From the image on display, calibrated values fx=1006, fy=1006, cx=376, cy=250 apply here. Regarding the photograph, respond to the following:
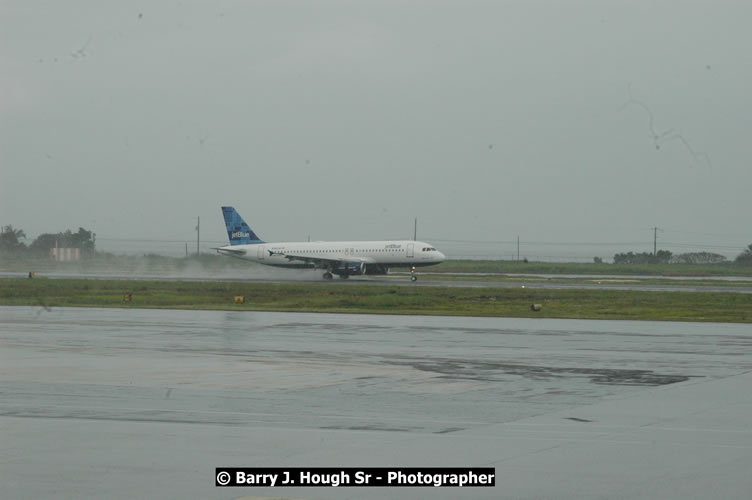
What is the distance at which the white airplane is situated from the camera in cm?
8331

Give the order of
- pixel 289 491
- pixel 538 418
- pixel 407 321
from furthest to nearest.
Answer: pixel 407 321 < pixel 538 418 < pixel 289 491

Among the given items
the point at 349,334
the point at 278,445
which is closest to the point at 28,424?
the point at 278,445

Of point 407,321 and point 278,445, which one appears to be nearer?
point 278,445

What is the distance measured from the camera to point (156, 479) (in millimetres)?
9984

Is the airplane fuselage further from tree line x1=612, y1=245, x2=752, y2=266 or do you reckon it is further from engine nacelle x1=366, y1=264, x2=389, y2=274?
tree line x1=612, y1=245, x2=752, y2=266

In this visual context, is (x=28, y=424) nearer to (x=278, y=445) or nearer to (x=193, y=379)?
(x=278, y=445)

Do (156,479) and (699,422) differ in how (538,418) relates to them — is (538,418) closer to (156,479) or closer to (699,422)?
(699,422)

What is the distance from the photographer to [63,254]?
363ft

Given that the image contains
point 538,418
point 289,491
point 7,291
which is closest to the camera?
point 289,491

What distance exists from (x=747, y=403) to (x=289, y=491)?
919 centimetres
